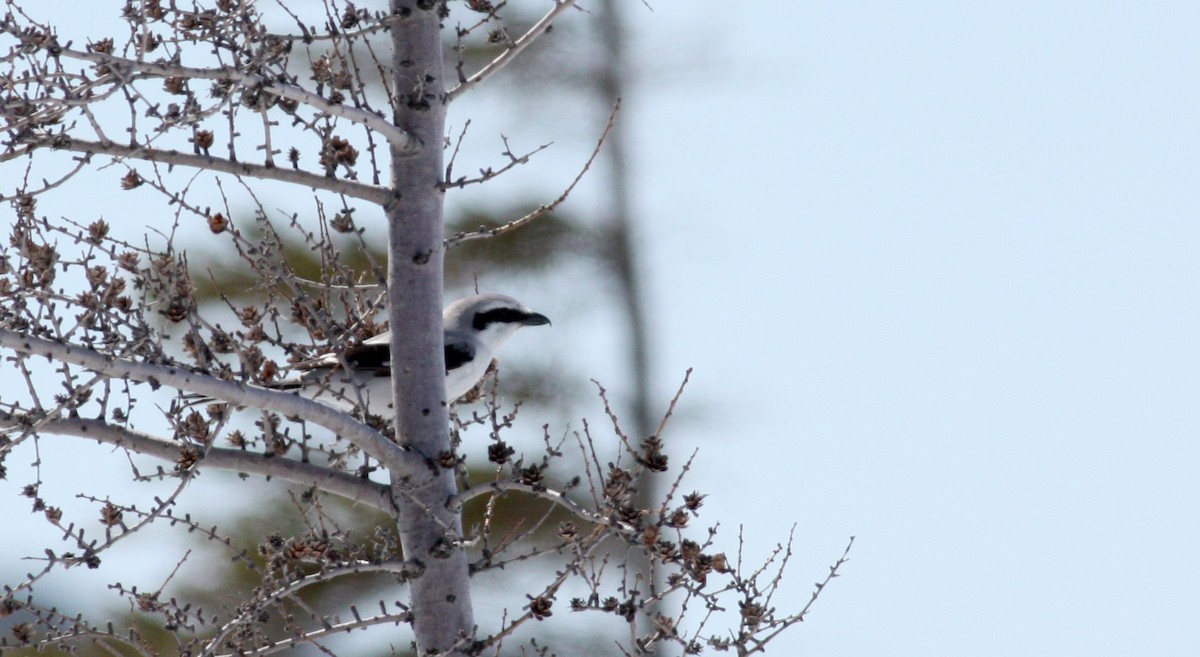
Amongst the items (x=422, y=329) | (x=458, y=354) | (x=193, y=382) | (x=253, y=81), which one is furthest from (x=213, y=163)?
(x=458, y=354)

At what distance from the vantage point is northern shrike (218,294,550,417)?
696cm

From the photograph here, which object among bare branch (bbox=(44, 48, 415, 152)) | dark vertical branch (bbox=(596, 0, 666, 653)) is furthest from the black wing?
dark vertical branch (bbox=(596, 0, 666, 653))

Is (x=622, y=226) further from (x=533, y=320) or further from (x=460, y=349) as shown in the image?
(x=460, y=349)

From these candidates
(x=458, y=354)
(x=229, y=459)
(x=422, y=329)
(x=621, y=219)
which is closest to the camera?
(x=229, y=459)

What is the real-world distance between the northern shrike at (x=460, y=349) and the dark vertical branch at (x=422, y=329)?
1.08 meters

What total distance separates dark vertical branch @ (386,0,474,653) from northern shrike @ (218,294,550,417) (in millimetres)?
1076

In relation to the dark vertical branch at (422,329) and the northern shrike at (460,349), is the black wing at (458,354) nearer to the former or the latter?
the northern shrike at (460,349)

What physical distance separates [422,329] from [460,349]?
1.94 meters

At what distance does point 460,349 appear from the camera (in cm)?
751

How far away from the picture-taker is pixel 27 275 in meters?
4.61

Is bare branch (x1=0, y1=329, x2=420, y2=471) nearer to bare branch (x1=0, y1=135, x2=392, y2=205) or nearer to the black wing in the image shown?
bare branch (x1=0, y1=135, x2=392, y2=205)

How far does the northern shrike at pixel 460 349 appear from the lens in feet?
22.8

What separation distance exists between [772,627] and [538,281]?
1244 centimetres

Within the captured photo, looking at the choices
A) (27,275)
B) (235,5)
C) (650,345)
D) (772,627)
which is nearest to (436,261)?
(235,5)
